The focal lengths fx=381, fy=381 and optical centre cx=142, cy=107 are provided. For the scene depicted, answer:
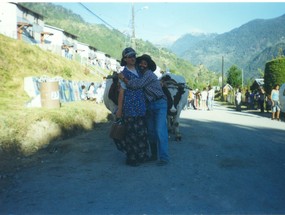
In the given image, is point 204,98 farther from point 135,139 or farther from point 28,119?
point 135,139

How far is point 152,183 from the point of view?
5.76 metres

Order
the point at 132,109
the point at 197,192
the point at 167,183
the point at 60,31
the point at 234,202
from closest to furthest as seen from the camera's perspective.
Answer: the point at 234,202 < the point at 197,192 < the point at 167,183 < the point at 132,109 < the point at 60,31

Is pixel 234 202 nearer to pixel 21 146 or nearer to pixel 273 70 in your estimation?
pixel 21 146

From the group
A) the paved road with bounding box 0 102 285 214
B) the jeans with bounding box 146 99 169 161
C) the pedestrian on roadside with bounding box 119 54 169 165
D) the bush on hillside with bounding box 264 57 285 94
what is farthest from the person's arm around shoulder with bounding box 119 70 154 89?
the bush on hillside with bounding box 264 57 285 94

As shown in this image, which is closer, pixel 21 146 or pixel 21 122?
pixel 21 146

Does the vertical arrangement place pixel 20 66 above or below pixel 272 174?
above

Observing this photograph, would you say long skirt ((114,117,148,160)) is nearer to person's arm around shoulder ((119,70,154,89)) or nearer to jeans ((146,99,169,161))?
jeans ((146,99,169,161))

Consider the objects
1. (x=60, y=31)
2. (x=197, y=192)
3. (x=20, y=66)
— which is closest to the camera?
(x=197, y=192)

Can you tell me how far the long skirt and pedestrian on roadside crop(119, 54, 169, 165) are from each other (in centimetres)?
32

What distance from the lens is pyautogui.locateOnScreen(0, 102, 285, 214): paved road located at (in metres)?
4.68

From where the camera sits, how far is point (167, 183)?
5.75 m

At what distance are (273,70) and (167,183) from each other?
2490cm

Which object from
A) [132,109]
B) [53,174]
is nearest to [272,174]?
[132,109]

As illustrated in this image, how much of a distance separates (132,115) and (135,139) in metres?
0.44
